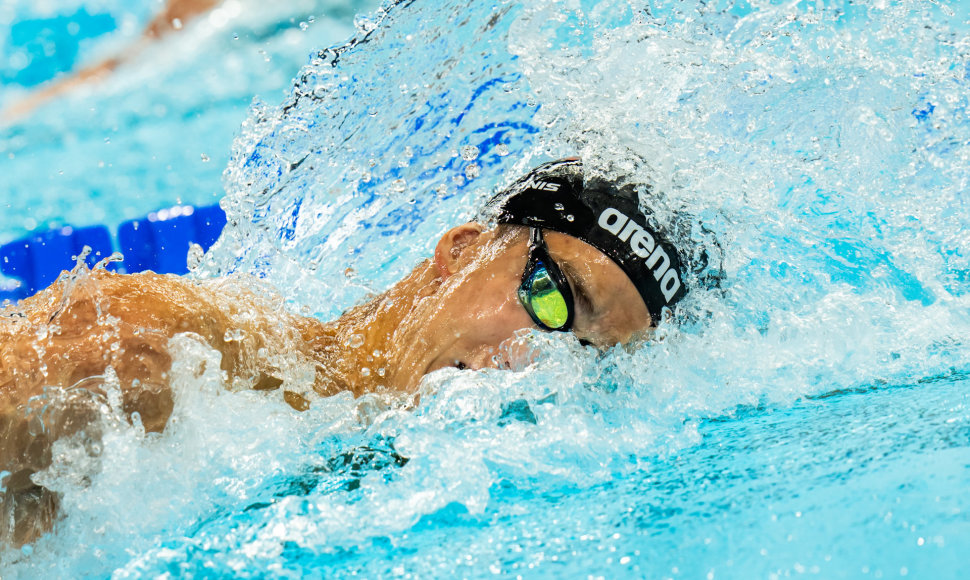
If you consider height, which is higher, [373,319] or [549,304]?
[373,319]

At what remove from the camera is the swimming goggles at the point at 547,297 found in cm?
157

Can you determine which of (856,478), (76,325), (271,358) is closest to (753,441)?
(856,478)

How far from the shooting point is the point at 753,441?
119cm

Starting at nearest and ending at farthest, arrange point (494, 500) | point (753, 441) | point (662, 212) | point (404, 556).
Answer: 1. point (404, 556)
2. point (494, 500)
3. point (753, 441)
4. point (662, 212)

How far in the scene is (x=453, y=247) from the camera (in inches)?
71.9

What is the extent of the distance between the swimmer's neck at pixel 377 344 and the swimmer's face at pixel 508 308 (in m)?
0.05

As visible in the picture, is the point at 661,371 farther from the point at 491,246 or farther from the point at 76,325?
the point at 76,325

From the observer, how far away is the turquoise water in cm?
86

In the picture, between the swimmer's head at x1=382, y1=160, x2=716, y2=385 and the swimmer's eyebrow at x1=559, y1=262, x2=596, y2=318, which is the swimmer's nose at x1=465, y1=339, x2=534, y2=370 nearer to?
the swimmer's head at x1=382, y1=160, x2=716, y2=385

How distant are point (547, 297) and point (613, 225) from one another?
0.77 feet

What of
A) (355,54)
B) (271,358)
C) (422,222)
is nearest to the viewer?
(271,358)

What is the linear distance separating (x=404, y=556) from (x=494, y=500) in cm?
20

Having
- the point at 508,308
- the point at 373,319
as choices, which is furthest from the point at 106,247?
the point at 508,308

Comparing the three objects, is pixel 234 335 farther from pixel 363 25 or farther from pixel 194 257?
pixel 363 25
